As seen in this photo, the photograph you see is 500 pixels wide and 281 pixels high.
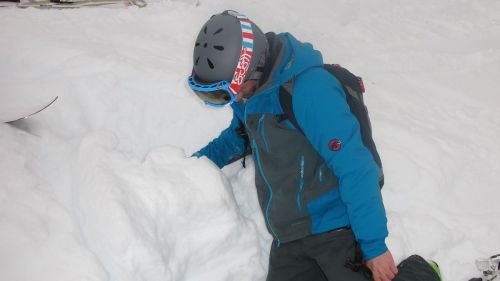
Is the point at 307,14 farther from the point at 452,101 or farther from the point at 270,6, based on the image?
the point at 452,101

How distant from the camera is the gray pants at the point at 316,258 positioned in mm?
2240

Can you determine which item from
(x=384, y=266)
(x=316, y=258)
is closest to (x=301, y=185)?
(x=316, y=258)

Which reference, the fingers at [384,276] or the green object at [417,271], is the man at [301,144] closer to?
the fingers at [384,276]

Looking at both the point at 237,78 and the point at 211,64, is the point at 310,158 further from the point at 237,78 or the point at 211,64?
the point at 211,64

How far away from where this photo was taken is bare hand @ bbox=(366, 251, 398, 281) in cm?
200

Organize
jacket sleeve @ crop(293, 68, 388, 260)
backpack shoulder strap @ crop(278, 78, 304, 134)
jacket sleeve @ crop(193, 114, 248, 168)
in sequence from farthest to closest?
jacket sleeve @ crop(193, 114, 248, 168), backpack shoulder strap @ crop(278, 78, 304, 134), jacket sleeve @ crop(293, 68, 388, 260)

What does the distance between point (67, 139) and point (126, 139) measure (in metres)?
0.42

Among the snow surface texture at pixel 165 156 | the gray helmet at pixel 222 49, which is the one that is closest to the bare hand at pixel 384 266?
the snow surface texture at pixel 165 156

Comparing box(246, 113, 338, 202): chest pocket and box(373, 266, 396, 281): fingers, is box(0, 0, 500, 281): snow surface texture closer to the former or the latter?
box(246, 113, 338, 202): chest pocket

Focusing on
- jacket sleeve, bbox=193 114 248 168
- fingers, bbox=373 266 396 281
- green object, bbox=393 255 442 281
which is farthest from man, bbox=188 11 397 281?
jacket sleeve, bbox=193 114 248 168

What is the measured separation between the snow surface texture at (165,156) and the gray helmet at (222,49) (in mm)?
867

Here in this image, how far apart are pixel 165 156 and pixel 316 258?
1.18m

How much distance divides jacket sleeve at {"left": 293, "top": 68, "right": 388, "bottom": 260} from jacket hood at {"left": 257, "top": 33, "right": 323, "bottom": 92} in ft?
0.16

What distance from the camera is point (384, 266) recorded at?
2006mm
